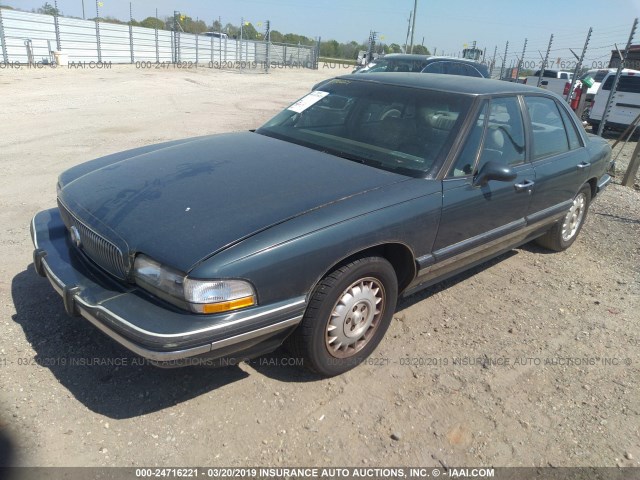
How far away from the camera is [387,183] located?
301 centimetres

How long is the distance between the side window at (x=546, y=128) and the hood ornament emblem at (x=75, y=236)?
3.38 metres

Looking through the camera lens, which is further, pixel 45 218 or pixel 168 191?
pixel 45 218

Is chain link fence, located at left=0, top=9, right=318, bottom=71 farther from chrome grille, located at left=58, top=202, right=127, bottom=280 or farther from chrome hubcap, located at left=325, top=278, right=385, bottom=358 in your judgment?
chrome hubcap, located at left=325, top=278, right=385, bottom=358

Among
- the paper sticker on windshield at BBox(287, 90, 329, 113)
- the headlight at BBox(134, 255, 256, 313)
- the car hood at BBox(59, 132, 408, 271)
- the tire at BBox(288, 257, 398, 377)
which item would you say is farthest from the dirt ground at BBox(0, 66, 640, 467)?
the paper sticker on windshield at BBox(287, 90, 329, 113)

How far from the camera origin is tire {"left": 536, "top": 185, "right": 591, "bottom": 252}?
4.97 meters

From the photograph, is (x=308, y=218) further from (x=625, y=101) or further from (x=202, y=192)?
(x=625, y=101)

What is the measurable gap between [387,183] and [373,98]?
1.04 m

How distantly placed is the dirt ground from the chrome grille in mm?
651

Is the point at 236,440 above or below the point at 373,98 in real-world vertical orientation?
below

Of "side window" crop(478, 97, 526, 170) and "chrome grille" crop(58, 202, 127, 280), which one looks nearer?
"chrome grille" crop(58, 202, 127, 280)

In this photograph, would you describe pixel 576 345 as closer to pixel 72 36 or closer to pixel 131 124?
pixel 131 124

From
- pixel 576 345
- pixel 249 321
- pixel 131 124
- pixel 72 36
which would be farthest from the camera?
pixel 72 36

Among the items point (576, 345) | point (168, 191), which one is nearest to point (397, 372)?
point (576, 345)

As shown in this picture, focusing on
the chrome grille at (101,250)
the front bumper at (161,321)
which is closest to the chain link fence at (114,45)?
the chrome grille at (101,250)
